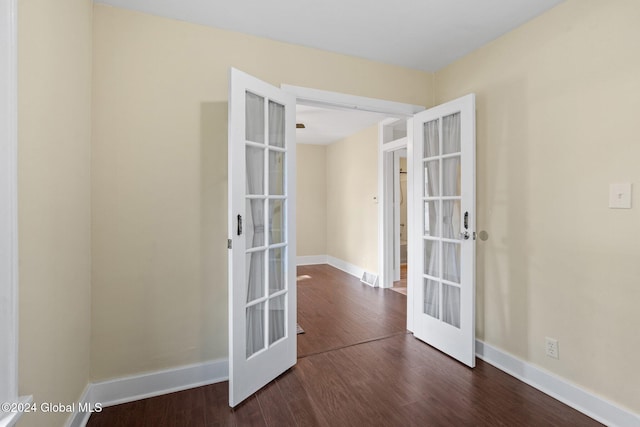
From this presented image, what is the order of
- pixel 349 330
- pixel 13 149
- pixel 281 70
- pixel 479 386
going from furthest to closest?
pixel 349 330, pixel 281 70, pixel 479 386, pixel 13 149

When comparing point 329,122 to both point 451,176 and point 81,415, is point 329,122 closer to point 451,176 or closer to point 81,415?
point 451,176

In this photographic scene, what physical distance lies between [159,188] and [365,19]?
1.82 metres

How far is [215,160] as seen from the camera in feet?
7.04

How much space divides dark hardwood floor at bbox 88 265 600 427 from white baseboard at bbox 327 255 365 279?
2412mm

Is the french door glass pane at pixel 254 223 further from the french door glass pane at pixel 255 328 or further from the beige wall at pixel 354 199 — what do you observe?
the beige wall at pixel 354 199

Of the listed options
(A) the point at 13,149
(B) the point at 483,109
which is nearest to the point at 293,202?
(A) the point at 13,149

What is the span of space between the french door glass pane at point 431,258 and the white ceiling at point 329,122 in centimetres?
171

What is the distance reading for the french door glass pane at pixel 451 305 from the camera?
243 cm

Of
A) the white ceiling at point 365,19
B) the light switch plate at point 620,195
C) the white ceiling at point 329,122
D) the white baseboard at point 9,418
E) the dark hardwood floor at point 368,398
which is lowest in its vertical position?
the dark hardwood floor at point 368,398

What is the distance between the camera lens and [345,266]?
5664 millimetres

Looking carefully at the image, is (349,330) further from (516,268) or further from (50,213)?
(50,213)

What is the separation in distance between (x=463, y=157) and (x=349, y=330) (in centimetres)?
191

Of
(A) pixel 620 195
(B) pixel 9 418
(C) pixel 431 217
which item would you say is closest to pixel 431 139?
(C) pixel 431 217

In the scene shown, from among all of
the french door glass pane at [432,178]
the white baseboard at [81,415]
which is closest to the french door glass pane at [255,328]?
the white baseboard at [81,415]
